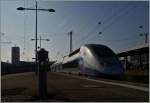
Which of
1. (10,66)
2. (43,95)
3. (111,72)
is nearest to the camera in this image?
(43,95)

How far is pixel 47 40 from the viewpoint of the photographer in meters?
60.0

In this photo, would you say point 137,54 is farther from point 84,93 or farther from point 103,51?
point 84,93

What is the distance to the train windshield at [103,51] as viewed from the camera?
36.0 m

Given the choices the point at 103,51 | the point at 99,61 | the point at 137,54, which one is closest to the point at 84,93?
the point at 99,61

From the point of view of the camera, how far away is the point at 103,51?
120 ft

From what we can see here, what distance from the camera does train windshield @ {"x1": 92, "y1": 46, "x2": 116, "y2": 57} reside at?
118 ft

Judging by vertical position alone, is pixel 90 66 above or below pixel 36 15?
below

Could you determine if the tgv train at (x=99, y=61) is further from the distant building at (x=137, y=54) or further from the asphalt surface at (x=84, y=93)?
the distant building at (x=137, y=54)

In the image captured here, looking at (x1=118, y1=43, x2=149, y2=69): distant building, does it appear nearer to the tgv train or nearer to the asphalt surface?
the tgv train

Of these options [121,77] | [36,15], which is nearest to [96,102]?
[121,77]

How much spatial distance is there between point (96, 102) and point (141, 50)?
50.0 m

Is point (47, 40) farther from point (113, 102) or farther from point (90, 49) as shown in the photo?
point (113, 102)

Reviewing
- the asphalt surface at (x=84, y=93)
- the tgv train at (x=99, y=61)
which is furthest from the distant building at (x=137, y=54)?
the asphalt surface at (x=84, y=93)

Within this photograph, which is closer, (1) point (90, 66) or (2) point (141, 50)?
(1) point (90, 66)
